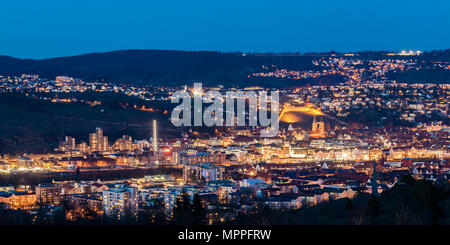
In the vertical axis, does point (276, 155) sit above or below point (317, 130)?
below

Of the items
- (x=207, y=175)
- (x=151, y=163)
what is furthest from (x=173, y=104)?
(x=207, y=175)

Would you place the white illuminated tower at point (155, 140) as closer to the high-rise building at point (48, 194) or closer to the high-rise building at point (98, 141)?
the high-rise building at point (98, 141)

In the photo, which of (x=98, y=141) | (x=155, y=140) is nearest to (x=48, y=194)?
(x=98, y=141)

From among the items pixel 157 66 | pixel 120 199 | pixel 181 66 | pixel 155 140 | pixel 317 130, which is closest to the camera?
pixel 120 199

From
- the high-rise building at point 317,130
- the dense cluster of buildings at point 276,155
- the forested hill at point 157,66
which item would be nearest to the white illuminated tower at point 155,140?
the dense cluster of buildings at point 276,155

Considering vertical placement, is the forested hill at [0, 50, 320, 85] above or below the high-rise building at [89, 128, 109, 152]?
above

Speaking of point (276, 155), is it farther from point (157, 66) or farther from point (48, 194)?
point (157, 66)

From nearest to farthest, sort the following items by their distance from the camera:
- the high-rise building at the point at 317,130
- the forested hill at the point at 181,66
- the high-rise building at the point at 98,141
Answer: the high-rise building at the point at 98,141
the high-rise building at the point at 317,130
the forested hill at the point at 181,66

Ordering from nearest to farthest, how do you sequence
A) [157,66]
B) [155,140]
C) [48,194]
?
[48,194], [155,140], [157,66]

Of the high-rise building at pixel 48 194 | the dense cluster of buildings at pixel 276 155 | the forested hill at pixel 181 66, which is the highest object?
the forested hill at pixel 181 66

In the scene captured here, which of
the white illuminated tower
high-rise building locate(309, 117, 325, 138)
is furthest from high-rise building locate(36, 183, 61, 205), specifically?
high-rise building locate(309, 117, 325, 138)

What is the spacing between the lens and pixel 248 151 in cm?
3409

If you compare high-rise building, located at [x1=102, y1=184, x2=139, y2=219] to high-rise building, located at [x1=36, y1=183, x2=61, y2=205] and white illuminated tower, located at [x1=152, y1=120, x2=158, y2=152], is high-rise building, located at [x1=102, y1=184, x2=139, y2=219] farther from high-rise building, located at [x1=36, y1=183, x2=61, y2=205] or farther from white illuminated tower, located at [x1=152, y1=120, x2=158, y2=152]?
white illuminated tower, located at [x1=152, y1=120, x2=158, y2=152]
